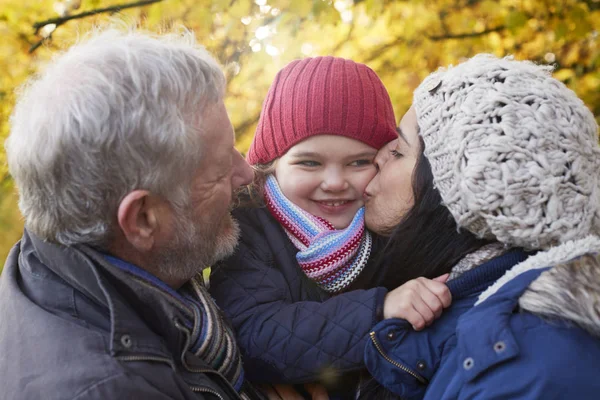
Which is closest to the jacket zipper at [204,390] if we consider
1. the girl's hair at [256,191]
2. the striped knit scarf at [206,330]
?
the striped knit scarf at [206,330]

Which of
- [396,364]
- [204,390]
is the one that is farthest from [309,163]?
[204,390]

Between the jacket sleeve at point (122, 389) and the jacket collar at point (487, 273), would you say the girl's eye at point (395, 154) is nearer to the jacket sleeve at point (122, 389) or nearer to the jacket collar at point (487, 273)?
the jacket collar at point (487, 273)

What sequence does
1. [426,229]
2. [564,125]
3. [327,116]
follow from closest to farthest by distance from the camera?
[564,125] < [426,229] < [327,116]

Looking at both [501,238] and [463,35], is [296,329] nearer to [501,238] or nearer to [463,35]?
[501,238]

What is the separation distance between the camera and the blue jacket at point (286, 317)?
212 centimetres

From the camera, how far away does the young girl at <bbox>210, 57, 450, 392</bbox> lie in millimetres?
2129

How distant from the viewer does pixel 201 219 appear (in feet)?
7.02

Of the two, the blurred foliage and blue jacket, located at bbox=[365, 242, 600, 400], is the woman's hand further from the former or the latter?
the blurred foliage

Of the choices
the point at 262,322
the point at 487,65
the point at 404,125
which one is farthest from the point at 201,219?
the point at 487,65

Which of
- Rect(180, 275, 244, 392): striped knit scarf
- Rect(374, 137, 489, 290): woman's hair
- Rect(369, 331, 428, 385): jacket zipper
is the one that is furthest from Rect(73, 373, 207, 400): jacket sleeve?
Rect(374, 137, 489, 290): woman's hair

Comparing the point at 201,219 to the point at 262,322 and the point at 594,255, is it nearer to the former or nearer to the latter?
the point at 262,322

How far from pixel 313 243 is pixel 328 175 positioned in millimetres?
339

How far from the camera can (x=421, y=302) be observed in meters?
2.01

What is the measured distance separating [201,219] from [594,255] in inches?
48.8
